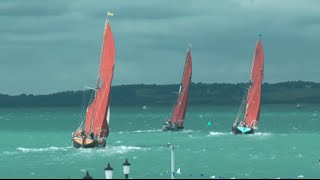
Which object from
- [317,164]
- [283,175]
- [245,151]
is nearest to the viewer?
[283,175]

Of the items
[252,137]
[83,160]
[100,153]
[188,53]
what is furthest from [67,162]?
[188,53]

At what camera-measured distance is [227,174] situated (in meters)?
77.2

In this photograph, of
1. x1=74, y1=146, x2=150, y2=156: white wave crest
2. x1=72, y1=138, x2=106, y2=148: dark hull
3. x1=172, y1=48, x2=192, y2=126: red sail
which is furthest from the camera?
x1=172, y1=48, x2=192, y2=126: red sail

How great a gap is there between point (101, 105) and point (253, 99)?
47106 mm

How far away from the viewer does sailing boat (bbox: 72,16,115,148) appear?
10112cm

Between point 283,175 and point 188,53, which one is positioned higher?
point 188,53

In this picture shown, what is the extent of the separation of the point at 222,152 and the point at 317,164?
721 inches

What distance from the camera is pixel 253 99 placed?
146 m

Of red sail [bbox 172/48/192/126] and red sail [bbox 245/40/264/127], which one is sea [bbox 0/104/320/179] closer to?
red sail [bbox 245/40/264/127]

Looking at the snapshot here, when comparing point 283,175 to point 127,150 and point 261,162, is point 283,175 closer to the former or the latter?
point 261,162

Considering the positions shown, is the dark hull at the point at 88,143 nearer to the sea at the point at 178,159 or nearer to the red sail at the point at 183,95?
the sea at the point at 178,159

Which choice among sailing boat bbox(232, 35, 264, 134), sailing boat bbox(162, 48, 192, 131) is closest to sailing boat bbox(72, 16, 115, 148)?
sailing boat bbox(232, 35, 264, 134)

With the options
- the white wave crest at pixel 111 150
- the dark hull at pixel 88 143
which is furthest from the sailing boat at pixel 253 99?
the dark hull at pixel 88 143

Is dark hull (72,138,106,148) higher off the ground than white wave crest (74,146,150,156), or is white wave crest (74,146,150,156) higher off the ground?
dark hull (72,138,106,148)
